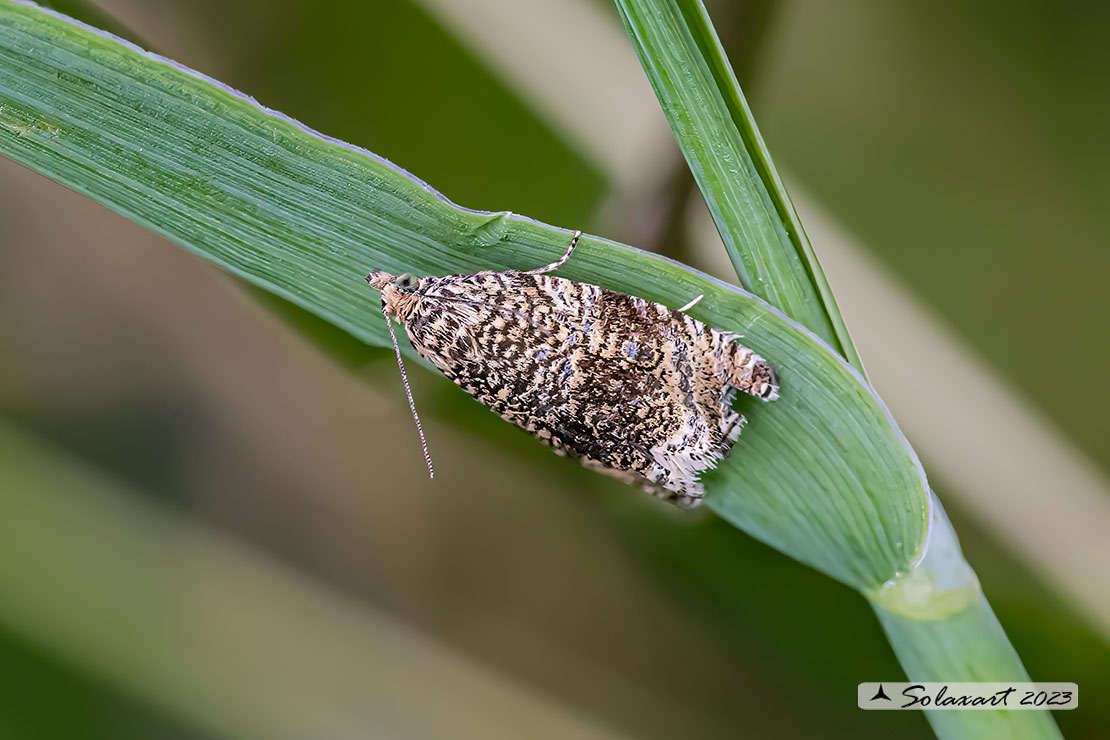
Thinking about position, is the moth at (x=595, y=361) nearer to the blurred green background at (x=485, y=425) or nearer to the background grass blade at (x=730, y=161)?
the background grass blade at (x=730, y=161)

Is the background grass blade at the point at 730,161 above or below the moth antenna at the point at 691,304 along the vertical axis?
above

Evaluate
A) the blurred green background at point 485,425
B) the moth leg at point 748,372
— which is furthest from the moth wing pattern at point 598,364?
the blurred green background at point 485,425

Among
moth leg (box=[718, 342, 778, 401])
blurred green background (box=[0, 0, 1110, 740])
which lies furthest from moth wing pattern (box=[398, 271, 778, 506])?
blurred green background (box=[0, 0, 1110, 740])

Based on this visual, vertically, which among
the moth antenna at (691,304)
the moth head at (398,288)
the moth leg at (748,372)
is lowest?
the moth leg at (748,372)

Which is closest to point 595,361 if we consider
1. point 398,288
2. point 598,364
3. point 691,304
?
point 598,364

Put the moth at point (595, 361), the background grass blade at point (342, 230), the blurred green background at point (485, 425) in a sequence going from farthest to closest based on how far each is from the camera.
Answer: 1. the blurred green background at point (485, 425)
2. the moth at point (595, 361)
3. the background grass blade at point (342, 230)

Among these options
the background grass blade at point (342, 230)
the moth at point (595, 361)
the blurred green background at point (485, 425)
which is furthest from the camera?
the blurred green background at point (485, 425)
